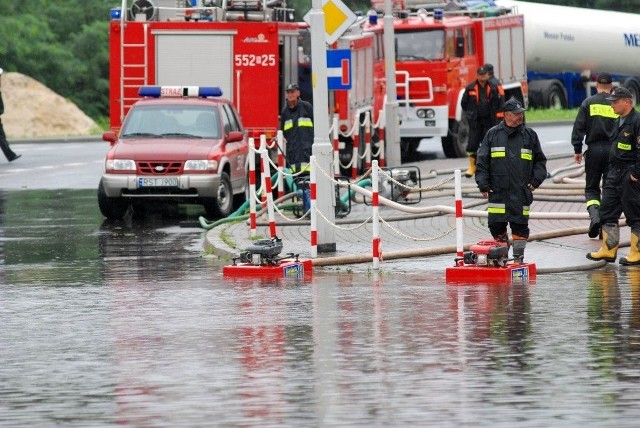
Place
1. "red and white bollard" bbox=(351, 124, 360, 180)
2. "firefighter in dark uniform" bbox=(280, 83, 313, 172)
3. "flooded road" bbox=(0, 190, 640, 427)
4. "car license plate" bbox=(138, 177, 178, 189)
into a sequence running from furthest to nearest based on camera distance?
"red and white bollard" bbox=(351, 124, 360, 180) → "firefighter in dark uniform" bbox=(280, 83, 313, 172) → "car license plate" bbox=(138, 177, 178, 189) → "flooded road" bbox=(0, 190, 640, 427)

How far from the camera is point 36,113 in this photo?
53438 mm

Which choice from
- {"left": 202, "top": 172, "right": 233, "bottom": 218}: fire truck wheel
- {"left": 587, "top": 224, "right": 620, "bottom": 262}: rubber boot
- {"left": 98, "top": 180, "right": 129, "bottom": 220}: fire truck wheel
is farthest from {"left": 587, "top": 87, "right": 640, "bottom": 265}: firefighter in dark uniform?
{"left": 98, "top": 180, "right": 129, "bottom": 220}: fire truck wheel

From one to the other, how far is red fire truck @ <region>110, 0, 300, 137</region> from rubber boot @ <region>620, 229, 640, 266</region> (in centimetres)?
1099

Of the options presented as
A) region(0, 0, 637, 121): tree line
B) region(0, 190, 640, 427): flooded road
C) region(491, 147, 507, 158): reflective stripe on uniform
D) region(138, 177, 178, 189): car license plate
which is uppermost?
region(0, 0, 637, 121): tree line

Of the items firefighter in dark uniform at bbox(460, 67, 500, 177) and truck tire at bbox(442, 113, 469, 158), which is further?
truck tire at bbox(442, 113, 469, 158)

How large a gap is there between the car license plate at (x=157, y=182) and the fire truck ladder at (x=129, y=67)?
15.6 ft

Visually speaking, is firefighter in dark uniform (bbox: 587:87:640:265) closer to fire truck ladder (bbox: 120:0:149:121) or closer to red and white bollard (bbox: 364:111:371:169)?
fire truck ladder (bbox: 120:0:149:121)

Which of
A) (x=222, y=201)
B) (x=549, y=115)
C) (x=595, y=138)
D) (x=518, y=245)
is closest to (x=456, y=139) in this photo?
(x=222, y=201)

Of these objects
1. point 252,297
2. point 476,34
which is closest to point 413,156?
point 476,34

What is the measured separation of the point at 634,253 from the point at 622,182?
0.70 meters

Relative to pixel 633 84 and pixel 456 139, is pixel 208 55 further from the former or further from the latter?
pixel 633 84

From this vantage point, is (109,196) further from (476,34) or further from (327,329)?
(476,34)

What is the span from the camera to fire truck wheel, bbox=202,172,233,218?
23.4m

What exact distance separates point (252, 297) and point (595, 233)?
4.97 metres
